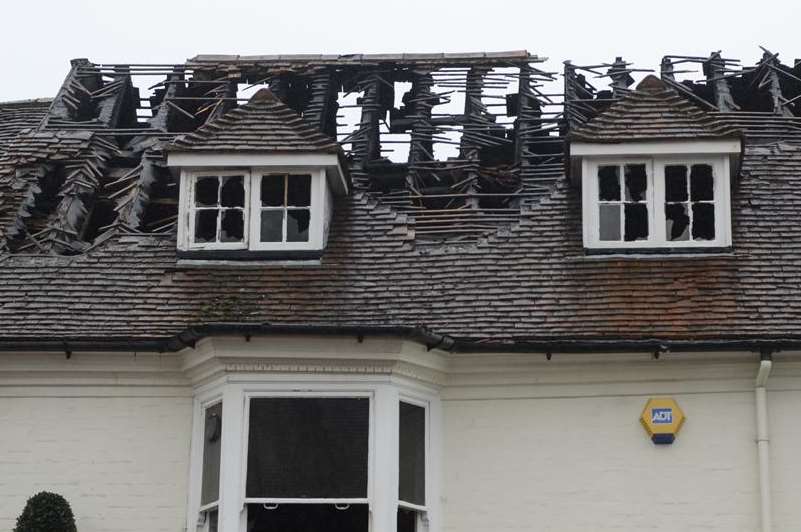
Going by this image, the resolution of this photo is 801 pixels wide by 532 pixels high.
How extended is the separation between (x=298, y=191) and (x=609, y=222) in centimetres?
372

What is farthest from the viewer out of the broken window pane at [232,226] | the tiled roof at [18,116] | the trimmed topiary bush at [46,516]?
the tiled roof at [18,116]

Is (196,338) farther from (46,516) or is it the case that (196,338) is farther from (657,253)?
(657,253)

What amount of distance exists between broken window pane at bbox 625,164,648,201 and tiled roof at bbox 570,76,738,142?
37 cm

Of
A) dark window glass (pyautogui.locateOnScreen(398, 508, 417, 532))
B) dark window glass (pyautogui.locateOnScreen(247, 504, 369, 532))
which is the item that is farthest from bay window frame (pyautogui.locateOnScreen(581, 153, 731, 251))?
dark window glass (pyautogui.locateOnScreen(247, 504, 369, 532))

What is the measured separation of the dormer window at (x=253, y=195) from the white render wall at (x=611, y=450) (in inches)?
122

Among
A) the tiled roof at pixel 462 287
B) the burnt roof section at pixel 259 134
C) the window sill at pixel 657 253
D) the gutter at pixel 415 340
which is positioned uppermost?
the burnt roof section at pixel 259 134

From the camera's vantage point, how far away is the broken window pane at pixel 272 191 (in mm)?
18000

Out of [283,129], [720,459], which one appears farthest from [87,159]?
[720,459]

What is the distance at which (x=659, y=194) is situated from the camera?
17.5m

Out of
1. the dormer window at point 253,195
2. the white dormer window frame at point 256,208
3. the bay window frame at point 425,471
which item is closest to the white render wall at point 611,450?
the bay window frame at point 425,471

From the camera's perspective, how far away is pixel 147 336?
16203 mm

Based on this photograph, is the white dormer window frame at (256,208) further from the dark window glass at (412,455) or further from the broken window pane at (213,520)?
the broken window pane at (213,520)

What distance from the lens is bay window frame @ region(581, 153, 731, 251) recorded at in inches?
682

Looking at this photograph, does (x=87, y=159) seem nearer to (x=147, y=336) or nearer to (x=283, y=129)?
(x=283, y=129)
